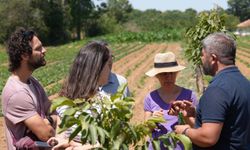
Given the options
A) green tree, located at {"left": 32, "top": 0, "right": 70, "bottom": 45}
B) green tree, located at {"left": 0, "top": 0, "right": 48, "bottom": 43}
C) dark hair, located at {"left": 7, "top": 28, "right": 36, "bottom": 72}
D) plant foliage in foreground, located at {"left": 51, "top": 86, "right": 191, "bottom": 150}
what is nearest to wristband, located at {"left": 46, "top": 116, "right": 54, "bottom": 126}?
dark hair, located at {"left": 7, "top": 28, "right": 36, "bottom": 72}

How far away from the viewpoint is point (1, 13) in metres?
53.6

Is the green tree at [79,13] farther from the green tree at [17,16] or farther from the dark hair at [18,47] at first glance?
the dark hair at [18,47]

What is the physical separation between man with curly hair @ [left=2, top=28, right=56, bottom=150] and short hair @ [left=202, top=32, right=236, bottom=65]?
141cm

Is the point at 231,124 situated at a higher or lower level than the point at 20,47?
lower

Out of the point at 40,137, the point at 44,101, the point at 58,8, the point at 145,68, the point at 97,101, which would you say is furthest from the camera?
the point at 58,8

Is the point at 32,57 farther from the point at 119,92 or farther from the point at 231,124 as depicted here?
the point at 231,124

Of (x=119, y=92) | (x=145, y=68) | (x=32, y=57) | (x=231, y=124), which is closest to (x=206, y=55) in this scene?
(x=231, y=124)

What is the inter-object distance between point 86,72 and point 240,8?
128 metres

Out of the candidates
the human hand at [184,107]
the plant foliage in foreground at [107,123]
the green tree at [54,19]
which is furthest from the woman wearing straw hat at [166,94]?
the green tree at [54,19]

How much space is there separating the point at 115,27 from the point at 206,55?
76956 mm

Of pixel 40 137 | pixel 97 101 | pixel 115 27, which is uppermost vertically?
pixel 97 101

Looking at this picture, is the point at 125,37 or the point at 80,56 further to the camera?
the point at 125,37

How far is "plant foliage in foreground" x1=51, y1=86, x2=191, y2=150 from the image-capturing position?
2.78 m

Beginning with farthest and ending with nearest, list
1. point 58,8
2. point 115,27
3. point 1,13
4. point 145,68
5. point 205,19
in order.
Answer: point 115,27, point 58,8, point 1,13, point 145,68, point 205,19
